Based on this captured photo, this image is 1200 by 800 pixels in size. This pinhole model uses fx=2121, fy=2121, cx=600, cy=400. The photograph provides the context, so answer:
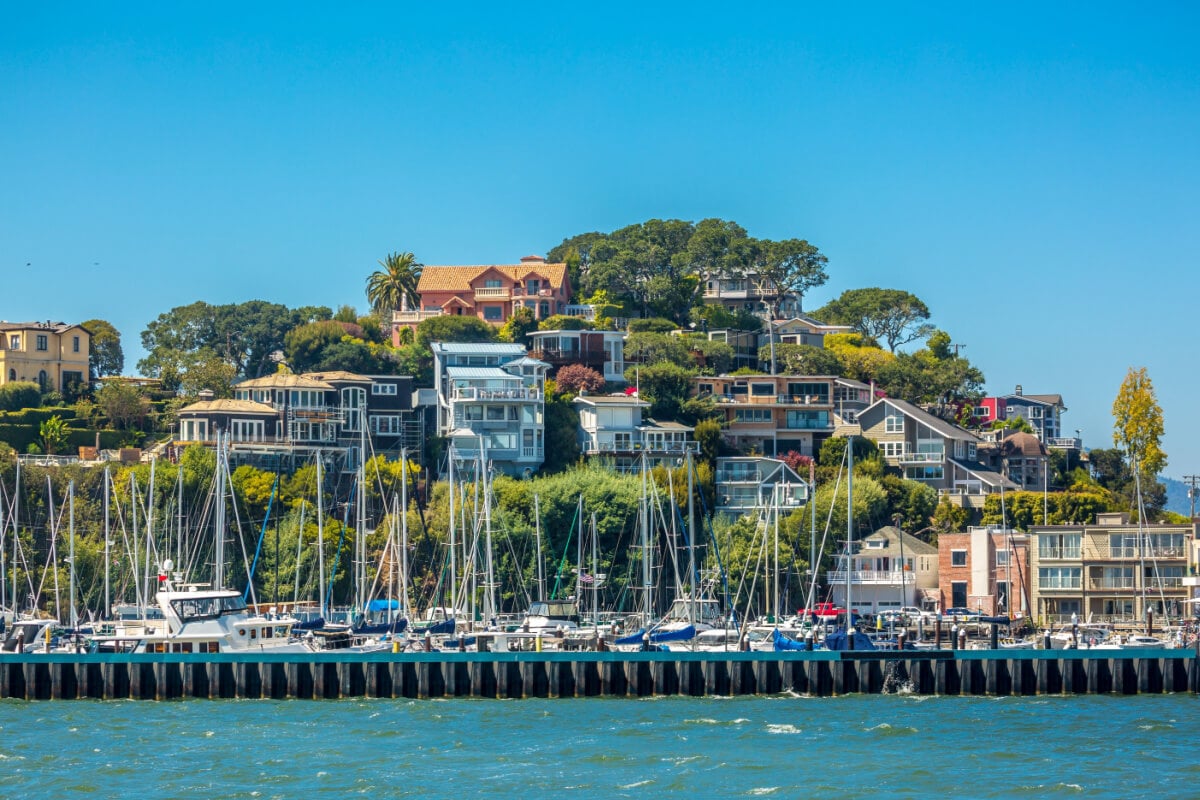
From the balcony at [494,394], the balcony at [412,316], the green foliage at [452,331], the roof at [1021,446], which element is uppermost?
the balcony at [412,316]

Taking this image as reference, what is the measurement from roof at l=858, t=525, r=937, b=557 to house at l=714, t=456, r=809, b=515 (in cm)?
677

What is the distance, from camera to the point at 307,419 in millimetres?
136000

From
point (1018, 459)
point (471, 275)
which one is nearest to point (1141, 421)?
point (1018, 459)

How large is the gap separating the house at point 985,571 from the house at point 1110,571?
1441 mm

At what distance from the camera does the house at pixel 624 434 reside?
135 meters

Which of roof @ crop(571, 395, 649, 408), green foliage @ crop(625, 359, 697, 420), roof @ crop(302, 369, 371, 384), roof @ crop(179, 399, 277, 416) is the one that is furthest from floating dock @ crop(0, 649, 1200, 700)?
green foliage @ crop(625, 359, 697, 420)

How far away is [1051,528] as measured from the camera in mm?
113250

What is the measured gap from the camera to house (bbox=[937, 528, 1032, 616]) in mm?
115625

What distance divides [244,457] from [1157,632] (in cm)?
5671

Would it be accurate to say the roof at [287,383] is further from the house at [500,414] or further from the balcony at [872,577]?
the balcony at [872,577]

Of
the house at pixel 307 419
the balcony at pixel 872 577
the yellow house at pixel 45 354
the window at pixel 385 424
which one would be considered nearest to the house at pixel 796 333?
the house at pixel 307 419

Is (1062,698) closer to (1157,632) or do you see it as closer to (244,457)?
(1157,632)

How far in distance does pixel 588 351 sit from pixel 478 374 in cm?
1309

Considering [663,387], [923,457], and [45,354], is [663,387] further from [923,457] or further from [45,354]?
[45,354]
